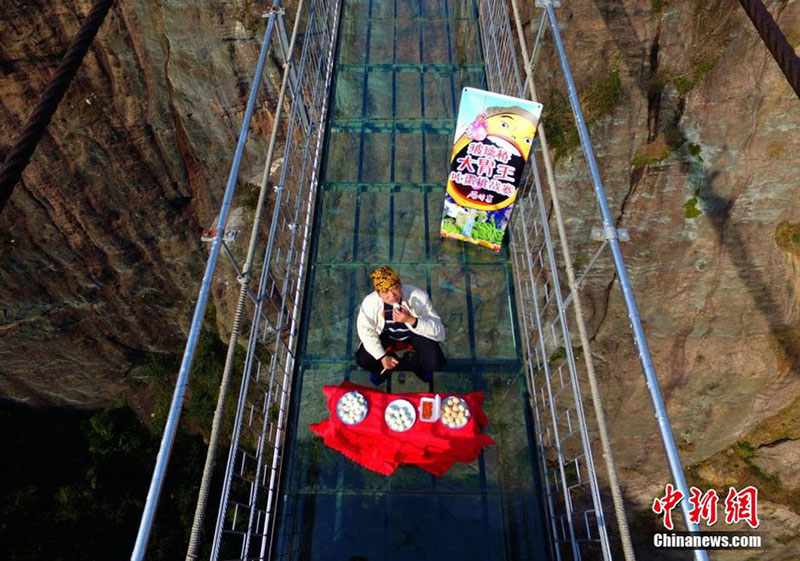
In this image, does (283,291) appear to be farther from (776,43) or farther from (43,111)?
(776,43)

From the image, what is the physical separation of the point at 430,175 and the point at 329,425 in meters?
3.15

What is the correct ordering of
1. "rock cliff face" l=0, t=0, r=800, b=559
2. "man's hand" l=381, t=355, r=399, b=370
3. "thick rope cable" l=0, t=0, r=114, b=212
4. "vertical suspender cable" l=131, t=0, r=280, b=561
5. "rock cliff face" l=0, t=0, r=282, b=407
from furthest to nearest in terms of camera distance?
"rock cliff face" l=0, t=0, r=282, b=407 < "rock cliff face" l=0, t=0, r=800, b=559 < "man's hand" l=381, t=355, r=399, b=370 < "thick rope cable" l=0, t=0, r=114, b=212 < "vertical suspender cable" l=131, t=0, r=280, b=561

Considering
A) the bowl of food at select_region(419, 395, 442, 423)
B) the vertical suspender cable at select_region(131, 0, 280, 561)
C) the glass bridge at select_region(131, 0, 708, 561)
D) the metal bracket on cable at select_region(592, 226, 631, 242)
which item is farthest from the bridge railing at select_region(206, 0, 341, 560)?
the metal bracket on cable at select_region(592, 226, 631, 242)

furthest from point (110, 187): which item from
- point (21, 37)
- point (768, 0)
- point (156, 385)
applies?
point (768, 0)

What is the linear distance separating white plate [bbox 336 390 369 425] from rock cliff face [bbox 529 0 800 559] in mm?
7199

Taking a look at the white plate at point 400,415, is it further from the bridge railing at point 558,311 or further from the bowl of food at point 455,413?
the bridge railing at point 558,311

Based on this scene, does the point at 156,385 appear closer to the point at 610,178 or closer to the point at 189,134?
the point at 189,134

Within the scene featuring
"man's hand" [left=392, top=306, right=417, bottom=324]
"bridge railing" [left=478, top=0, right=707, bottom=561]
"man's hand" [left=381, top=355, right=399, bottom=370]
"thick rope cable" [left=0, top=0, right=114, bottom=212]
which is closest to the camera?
"thick rope cable" [left=0, top=0, right=114, bottom=212]

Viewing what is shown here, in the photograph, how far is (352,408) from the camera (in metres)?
3.13

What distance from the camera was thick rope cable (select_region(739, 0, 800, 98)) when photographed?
86.7 inches

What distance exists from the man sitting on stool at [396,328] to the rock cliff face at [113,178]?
11.5 m

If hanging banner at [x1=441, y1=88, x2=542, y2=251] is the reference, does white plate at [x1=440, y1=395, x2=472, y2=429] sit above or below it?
below

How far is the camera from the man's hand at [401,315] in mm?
3227

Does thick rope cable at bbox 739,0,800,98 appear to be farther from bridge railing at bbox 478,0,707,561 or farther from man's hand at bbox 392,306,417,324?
man's hand at bbox 392,306,417,324
